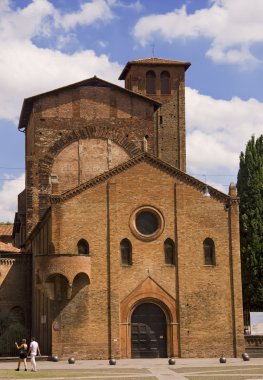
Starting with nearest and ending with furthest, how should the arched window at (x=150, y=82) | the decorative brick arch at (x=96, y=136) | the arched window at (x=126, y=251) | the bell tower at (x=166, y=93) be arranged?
1. the arched window at (x=126, y=251)
2. the decorative brick arch at (x=96, y=136)
3. the bell tower at (x=166, y=93)
4. the arched window at (x=150, y=82)

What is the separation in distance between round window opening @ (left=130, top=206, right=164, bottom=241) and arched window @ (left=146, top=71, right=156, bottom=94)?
71.3ft

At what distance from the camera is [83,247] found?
37094 mm

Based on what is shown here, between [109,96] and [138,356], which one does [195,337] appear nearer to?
[138,356]

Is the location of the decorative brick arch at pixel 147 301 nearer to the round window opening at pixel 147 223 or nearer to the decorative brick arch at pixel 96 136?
the round window opening at pixel 147 223

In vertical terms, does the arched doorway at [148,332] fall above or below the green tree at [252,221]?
below

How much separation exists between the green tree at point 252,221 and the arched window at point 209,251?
9.63 metres

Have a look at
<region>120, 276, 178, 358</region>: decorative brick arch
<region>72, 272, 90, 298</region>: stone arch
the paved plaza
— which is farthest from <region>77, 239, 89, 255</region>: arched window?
the paved plaza

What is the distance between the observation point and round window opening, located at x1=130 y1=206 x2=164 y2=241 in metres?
37.7

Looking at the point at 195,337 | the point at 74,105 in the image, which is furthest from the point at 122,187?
the point at 74,105

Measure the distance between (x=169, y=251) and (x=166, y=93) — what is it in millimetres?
22967

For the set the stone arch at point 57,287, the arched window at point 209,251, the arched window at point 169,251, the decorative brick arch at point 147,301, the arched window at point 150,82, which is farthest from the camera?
the arched window at point 150,82

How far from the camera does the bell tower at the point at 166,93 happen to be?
56781 millimetres

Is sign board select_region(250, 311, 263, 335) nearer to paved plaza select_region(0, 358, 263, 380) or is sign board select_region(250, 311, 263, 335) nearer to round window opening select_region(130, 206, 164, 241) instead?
paved plaza select_region(0, 358, 263, 380)

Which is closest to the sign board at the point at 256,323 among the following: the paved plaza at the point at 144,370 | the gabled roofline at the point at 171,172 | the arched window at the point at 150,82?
the paved plaza at the point at 144,370
